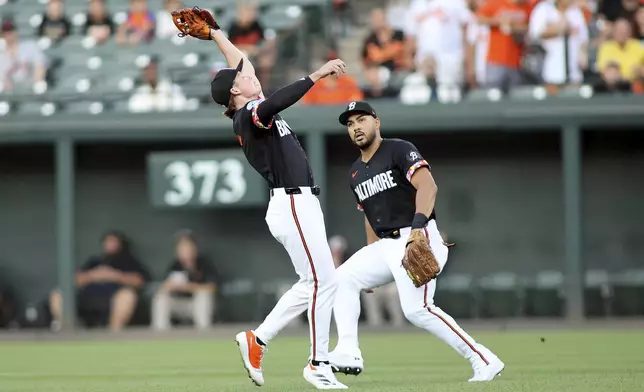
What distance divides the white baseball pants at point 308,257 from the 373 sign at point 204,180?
9.57m

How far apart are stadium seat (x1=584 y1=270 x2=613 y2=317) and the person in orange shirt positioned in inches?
118

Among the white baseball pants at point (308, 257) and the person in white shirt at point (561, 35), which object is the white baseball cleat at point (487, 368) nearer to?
the white baseball pants at point (308, 257)

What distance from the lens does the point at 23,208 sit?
18938 millimetres

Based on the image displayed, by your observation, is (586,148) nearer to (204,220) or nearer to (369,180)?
(204,220)

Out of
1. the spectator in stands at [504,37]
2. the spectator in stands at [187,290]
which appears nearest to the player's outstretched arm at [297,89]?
the spectator in stands at [504,37]

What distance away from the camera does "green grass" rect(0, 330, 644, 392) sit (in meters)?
7.70

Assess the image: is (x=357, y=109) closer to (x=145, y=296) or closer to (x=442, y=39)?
(x=442, y=39)

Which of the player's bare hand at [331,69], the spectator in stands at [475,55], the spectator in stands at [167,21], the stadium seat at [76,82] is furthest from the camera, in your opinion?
the spectator in stands at [167,21]

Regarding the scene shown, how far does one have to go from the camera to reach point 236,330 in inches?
637

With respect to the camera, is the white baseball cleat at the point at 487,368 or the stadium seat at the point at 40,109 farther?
the stadium seat at the point at 40,109

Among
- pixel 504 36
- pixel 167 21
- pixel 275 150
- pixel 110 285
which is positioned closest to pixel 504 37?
pixel 504 36

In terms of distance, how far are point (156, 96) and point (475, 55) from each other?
14.1 ft

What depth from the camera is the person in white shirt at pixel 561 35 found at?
15.6 meters

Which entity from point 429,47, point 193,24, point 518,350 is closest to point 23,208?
point 429,47
